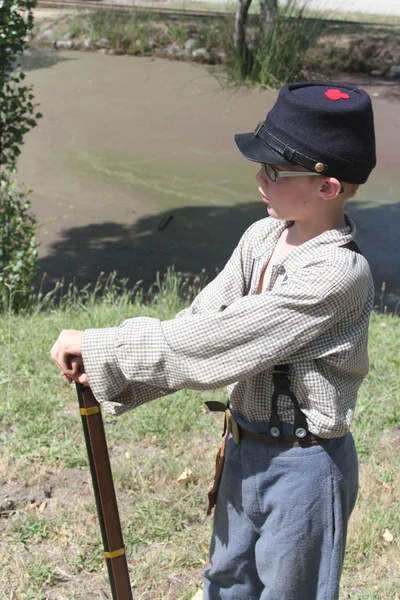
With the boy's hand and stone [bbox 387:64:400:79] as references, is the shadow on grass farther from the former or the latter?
the boy's hand

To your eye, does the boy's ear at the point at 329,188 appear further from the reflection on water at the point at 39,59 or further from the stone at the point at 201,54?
the reflection on water at the point at 39,59

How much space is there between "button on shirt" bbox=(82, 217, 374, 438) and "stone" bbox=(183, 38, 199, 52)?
14488 millimetres

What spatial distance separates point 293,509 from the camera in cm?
211

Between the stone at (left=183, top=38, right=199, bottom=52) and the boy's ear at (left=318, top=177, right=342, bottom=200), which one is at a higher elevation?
the boy's ear at (left=318, top=177, right=342, bottom=200)

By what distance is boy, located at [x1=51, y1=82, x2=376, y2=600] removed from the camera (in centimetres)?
196

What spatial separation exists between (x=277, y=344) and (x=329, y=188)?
0.42 meters

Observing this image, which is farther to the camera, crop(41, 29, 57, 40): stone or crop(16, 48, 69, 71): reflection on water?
crop(41, 29, 57, 40): stone

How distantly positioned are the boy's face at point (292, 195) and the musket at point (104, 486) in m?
0.71

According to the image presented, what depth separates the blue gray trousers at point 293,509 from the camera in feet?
6.94

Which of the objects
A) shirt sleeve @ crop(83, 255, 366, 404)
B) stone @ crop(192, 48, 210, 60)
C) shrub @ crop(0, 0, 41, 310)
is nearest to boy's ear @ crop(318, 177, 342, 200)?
shirt sleeve @ crop(83, 255, 366, 404)

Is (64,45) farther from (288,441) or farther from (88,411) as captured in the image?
(288,441)

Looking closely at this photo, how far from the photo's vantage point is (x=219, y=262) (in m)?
8.35

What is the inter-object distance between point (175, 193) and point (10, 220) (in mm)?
4739

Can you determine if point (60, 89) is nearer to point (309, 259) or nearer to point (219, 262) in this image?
point (219, 262)
